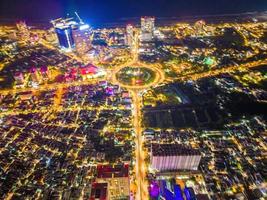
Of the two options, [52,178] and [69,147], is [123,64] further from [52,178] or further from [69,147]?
[52,178]

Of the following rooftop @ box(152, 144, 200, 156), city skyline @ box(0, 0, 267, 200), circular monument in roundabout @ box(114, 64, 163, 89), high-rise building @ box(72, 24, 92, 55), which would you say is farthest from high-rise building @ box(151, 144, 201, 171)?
high-rise building @ box(72, 24, 92, 55)

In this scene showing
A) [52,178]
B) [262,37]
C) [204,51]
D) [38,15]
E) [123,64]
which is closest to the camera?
[52,178]

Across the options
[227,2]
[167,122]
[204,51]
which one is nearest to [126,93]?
[167,122]

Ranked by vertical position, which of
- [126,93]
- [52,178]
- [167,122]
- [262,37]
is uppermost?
[262,37]

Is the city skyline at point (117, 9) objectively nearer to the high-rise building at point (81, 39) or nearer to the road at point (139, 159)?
the high-rise building at point (81, 39)

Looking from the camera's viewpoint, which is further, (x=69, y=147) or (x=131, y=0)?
(x=131, y=0)

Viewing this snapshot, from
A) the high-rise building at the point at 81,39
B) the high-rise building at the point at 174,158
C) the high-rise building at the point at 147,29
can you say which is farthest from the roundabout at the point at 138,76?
the high-rise building at the point at 174,158
